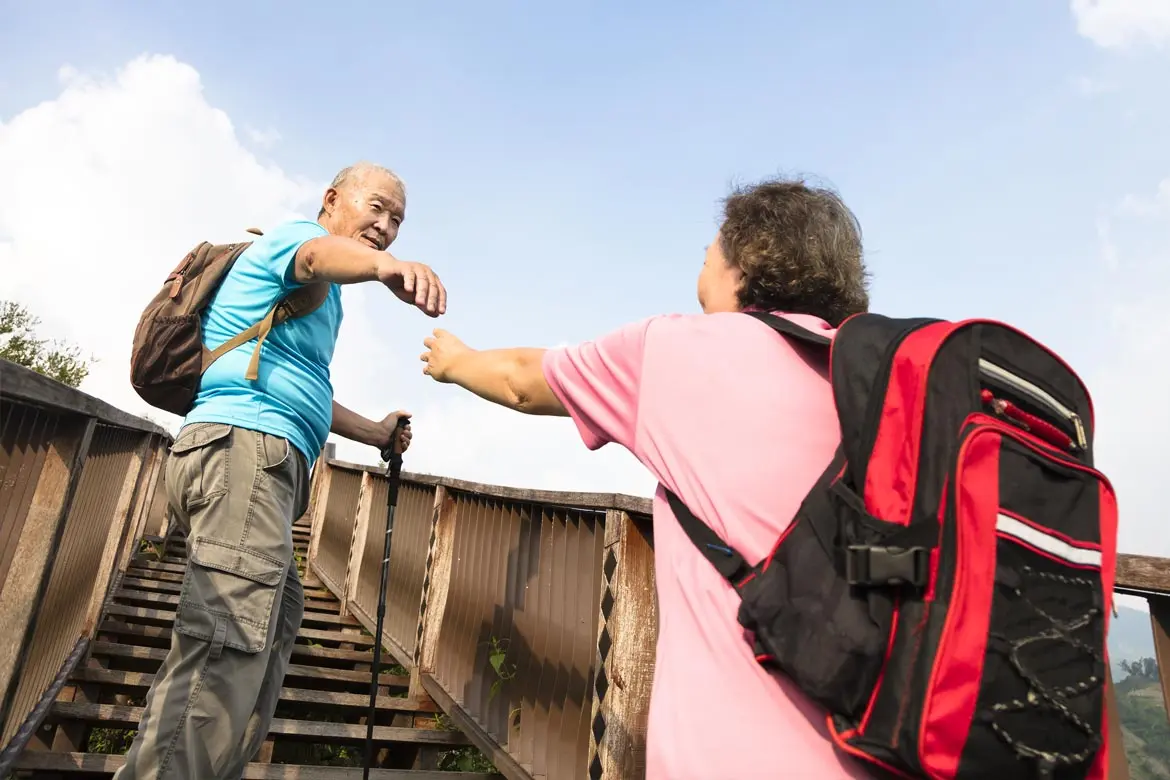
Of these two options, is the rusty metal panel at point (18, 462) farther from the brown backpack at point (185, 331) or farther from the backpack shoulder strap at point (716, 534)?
the backpack shoulder strap at point (716, 534)

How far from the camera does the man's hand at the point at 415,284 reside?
2090mm

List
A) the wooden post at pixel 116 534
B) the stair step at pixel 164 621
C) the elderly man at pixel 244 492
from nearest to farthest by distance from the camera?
the elderly man at pixel 244 492
the wooden post at pixel 116 534
the stair step at pixel 164 621

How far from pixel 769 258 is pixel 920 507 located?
0.72 metres

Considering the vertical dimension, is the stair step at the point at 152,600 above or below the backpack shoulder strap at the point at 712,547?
below

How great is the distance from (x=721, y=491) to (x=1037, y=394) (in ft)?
1.86

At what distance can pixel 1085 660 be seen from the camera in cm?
121

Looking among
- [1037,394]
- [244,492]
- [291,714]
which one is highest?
[1037,394]

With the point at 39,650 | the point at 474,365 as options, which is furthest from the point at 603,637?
the point at 39,650

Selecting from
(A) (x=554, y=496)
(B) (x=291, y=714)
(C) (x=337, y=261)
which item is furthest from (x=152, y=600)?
(C) (x=337, y=261)

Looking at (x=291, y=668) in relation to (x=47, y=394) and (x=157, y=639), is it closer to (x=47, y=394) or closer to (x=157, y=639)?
(x=157, y=639)

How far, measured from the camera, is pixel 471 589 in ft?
15.7

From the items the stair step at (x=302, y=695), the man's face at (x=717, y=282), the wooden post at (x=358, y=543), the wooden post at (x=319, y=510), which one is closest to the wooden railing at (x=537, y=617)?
the stair step at (x=302, y=695)

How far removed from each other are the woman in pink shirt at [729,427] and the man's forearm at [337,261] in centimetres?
68

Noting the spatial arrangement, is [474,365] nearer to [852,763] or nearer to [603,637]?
[852,763]
